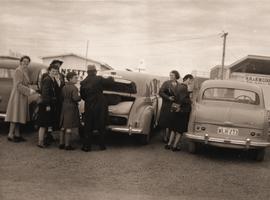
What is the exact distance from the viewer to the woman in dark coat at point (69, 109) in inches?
318

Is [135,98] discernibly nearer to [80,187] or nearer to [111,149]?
[111,149]

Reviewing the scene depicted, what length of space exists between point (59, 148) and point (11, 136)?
40.2 inches

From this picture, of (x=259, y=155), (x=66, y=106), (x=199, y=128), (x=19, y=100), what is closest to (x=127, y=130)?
(x=66, y=106)

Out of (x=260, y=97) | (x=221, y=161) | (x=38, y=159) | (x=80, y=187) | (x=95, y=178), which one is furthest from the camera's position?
(x=260, y=97)

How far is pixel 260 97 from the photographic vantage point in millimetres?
8938

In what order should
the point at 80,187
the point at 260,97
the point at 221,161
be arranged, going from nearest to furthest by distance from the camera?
the point at 80,187, the point at 221,161, the point at 260,97

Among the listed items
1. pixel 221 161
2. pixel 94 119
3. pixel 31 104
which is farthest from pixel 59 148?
pixel 221 161

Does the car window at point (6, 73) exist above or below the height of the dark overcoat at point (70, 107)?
above

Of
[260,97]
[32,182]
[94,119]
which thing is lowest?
[32,182]

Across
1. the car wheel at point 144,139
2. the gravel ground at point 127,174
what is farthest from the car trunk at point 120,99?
the car wheel at point 144,139

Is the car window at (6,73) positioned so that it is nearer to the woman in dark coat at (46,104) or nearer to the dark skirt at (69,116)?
the woman in dark coat at (46,104)

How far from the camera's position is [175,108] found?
8.55m

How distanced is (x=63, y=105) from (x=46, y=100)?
35 cm

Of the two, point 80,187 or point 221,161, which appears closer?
point 80,187
